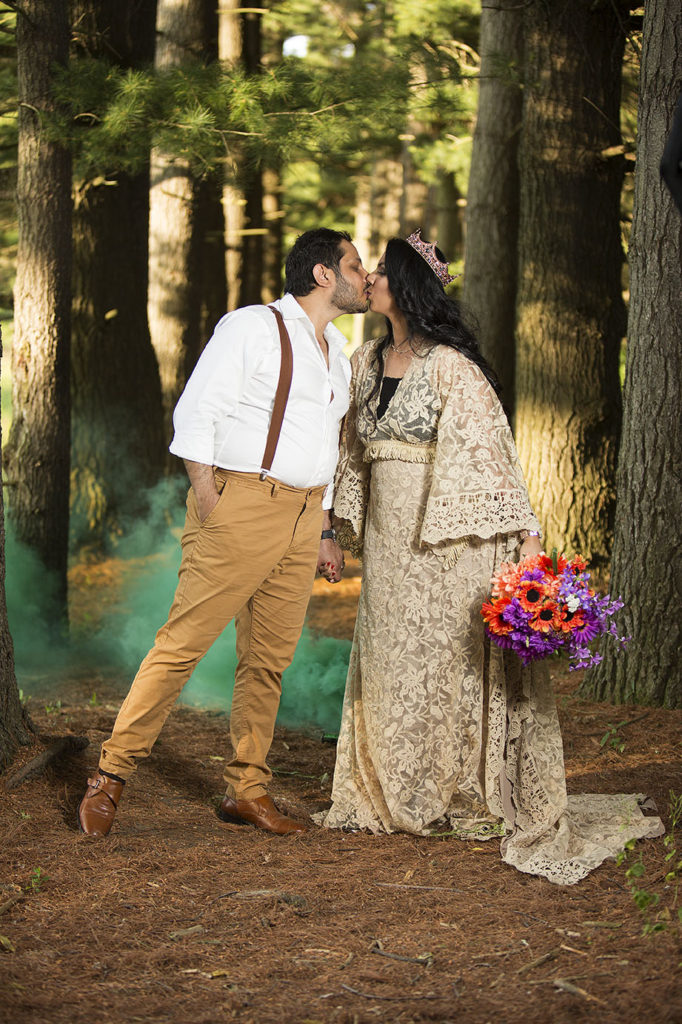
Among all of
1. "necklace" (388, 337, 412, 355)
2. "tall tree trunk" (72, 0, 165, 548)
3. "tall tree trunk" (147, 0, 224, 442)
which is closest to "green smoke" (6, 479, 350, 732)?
"tall tree trunk" (72, 0, 165, 548)

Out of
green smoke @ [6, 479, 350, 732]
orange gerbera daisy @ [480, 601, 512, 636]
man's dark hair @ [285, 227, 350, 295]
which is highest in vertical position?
man's dark hair @ [285, 227, 350, 295]

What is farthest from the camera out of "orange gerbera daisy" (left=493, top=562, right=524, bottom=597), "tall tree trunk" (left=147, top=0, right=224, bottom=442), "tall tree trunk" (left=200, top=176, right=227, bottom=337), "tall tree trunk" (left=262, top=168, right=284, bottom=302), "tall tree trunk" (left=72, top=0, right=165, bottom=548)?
"tall tree trunk" (left=262, top=168, right=284, bottom=302)

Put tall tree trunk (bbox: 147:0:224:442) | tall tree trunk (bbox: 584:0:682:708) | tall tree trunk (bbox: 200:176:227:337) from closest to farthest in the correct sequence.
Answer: tall tree trunk (bbox: 584:0:682:708), tall tree trunk (bbox: 147:0:224:442), tall tree trunk (bbox: 200:176:227:337)

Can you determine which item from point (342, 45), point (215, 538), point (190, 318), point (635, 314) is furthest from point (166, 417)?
point (342, 45)

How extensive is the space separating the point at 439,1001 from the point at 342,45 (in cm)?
1836

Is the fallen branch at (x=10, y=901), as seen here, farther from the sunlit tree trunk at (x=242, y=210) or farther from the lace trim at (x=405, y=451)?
the sunlit tree trunk at (x=242, y=210)

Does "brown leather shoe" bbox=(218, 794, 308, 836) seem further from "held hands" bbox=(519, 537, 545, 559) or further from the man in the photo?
"held hands" bbox=(519, 537, 545, 559)

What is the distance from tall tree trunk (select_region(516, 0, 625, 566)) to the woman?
396 cm

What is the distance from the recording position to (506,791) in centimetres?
411

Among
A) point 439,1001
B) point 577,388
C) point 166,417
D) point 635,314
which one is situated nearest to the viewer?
point 439,1001

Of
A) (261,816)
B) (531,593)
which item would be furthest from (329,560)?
(261,816)

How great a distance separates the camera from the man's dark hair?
400 cm

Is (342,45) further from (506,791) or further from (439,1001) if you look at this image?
(439,1001)

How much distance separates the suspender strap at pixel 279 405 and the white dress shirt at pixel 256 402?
0.02m
